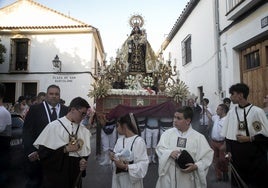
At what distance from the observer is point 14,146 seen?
5.34m

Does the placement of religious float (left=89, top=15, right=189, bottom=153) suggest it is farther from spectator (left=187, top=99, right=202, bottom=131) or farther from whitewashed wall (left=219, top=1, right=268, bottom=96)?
whitewashed wall (left=219, top=1, right=268, bottom=96)

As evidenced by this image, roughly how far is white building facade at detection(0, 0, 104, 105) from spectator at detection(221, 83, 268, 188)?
15093 mm

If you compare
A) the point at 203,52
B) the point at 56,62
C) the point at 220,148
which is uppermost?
the point at 56,62

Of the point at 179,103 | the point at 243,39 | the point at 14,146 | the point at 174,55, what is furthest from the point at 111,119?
the point at 174,55

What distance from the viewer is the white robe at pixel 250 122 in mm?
3604

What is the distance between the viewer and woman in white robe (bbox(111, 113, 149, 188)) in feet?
10.7

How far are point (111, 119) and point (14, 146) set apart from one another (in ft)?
9.53

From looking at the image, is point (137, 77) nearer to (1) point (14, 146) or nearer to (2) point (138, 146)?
(1) point (14, 146)

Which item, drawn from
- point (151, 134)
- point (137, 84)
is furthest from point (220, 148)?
point (137, 84)

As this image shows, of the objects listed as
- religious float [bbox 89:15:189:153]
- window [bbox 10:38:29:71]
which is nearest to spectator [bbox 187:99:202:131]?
religious float [bbox 89:15:189:153]

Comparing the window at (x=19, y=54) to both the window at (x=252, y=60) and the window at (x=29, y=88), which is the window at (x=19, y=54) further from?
the window at (x=252, y=60)

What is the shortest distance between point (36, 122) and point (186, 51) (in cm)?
1254

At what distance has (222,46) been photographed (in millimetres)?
10180

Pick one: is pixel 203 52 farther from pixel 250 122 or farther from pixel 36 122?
pixel 36 122
